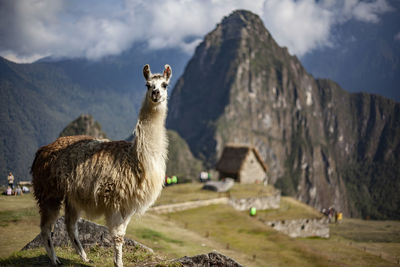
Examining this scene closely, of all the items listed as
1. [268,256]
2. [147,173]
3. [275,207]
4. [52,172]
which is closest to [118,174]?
[147,173]

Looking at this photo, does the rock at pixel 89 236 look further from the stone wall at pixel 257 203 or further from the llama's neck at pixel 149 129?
the stone wall at pixel 257 203

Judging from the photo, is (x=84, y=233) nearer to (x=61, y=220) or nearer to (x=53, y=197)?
(x=61, y=220)

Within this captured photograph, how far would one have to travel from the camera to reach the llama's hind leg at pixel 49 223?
658 centimetres

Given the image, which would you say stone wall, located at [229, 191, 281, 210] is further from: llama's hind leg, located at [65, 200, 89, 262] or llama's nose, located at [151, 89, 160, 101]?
llama's nose, located at [151, 89, 160, 101]

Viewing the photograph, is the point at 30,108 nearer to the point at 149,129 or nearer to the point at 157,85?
the point at 149,129

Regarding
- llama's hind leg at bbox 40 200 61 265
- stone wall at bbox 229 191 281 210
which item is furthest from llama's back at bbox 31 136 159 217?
stone wall at bbox 229 191 281 210

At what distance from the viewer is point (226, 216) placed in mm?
23391

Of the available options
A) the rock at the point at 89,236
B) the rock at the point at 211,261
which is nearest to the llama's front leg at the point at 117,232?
the rock at the point at 211,261

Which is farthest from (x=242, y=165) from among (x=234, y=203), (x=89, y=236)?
(x=89, y=236)

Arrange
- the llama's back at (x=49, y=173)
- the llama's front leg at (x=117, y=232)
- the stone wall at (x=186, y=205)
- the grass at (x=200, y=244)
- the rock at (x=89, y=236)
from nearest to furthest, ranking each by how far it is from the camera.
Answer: the llama's front leg at (x=117, y=232) < the llama's back at (x=49, y=173) < the grass at (x=200, y=244) < the rock at (x=89, y=236) < the stone wall at (x=186, y=205)

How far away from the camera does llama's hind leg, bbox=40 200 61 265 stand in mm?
6582

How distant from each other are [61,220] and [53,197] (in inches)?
83.9

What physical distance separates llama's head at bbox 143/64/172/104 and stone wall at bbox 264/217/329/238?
25959 millimetres

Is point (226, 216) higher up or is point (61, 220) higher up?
point (61, 220)
